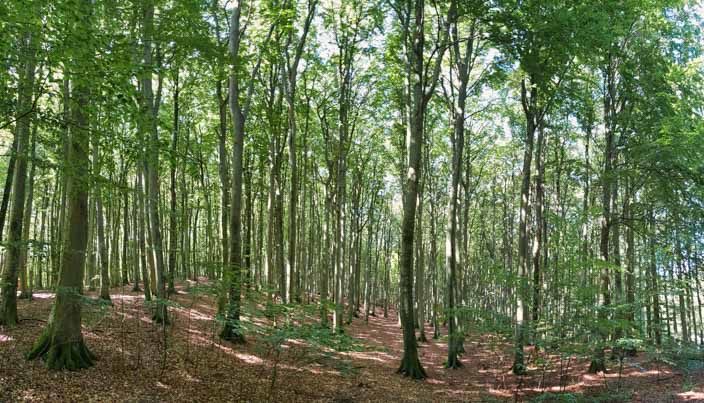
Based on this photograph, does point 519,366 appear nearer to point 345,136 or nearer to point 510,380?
point 510,380

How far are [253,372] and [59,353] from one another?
4.05 m

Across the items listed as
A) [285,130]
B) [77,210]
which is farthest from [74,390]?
[285,130]

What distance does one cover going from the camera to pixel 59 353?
24.7ft

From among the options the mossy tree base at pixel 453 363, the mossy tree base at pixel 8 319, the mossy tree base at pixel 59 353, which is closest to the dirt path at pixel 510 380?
the mossy tree base at pixel 453 363

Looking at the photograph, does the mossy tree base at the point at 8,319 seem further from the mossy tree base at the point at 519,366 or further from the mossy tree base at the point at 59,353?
the mossy tree base at the point at 519,366

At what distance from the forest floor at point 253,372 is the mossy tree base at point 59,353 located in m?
0.16

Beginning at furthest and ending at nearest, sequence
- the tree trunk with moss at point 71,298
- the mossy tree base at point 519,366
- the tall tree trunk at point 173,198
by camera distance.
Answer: the mossy tree base at point 519,366, the tall tree trunk at point 173,198, the tree trunk with moss at point 71,298

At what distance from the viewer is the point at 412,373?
38.3 ft

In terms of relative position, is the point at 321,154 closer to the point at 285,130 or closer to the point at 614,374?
the point at 285,130

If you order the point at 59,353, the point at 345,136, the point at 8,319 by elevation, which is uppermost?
the point at 345,136

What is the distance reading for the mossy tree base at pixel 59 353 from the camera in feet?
24.4

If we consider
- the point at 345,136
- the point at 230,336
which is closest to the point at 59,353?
the point at 230,336

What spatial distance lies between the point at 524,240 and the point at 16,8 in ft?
43.4

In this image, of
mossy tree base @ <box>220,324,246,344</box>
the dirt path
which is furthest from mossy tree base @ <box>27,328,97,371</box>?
the dirt path
